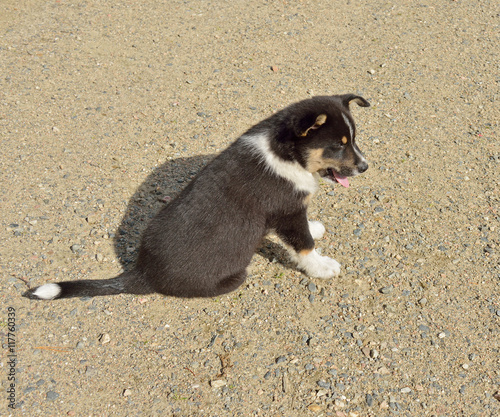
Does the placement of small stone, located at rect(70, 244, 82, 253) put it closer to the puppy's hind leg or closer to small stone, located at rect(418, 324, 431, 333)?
the puppy's hind leg

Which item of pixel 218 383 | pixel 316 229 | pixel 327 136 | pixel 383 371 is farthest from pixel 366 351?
pixel 327 136

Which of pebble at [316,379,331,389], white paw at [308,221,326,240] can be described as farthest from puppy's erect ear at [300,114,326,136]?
pebble at [316,379,331,389]

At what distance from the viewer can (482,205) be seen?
5520 millimetres

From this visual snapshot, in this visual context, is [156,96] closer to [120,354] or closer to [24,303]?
[24,303]

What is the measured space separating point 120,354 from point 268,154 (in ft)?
7.00

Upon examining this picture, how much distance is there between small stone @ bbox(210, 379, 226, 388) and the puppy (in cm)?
79

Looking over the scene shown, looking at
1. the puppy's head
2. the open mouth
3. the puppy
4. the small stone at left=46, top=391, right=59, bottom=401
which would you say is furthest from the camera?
the open mouth

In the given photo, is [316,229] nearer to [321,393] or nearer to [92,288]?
[321,393]

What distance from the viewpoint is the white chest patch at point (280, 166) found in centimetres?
433

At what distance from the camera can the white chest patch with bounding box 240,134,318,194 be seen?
14.2ft

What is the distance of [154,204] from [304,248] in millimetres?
1920

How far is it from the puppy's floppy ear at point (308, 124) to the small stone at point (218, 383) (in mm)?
2122

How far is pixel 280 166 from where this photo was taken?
434 cm

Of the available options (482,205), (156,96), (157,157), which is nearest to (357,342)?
(482,205)
